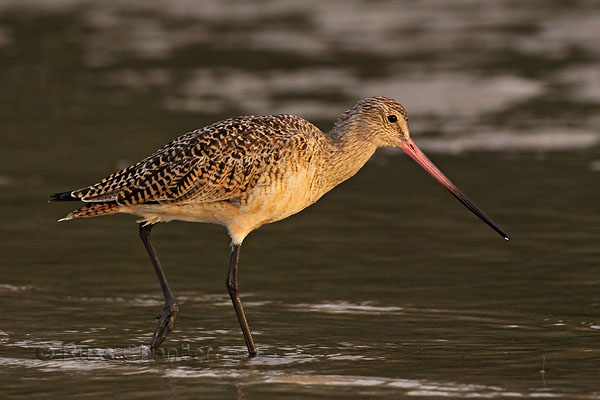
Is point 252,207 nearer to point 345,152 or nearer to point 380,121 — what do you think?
point 345,152

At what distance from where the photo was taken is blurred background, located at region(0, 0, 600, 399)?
778 centimetres

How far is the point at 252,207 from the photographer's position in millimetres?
8555

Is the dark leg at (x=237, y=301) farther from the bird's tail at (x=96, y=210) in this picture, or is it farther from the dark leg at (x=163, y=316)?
the bird's tail at (x=96, y=210)

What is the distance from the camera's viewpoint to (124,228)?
12.1 metres

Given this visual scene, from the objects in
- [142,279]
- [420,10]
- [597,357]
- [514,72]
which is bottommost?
[597,357]

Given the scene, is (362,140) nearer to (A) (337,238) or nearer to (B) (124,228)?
(A) (337,238)

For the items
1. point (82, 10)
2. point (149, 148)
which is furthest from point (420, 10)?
point (149, 148)

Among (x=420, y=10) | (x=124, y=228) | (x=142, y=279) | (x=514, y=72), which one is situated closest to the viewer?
(x=142, y=279)

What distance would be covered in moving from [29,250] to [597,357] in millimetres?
5150

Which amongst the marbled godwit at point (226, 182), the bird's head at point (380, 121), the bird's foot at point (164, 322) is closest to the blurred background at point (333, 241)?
the bird's foot at point (164, 322)

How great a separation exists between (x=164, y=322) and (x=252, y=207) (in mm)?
931

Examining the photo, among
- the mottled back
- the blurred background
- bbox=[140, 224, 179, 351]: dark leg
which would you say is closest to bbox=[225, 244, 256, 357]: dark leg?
the blurred background

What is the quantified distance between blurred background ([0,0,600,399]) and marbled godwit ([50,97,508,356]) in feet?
2.31

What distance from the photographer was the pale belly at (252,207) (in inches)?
335
